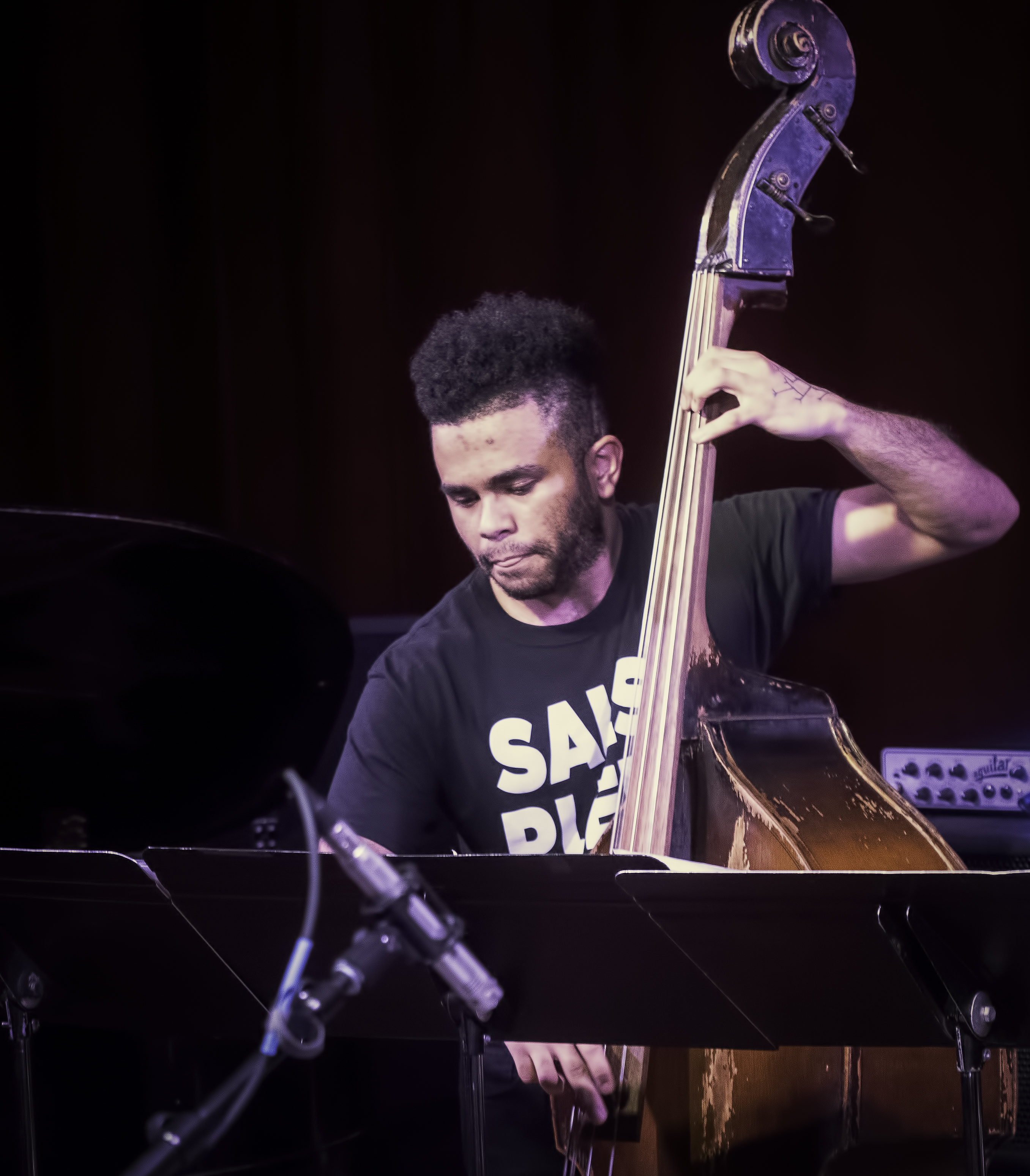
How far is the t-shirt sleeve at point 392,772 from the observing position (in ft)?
5.94

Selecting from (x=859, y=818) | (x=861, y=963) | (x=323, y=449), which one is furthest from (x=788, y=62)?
(x=323, y=449)

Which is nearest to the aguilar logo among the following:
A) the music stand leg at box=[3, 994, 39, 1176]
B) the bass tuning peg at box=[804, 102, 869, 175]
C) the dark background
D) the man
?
the dark background

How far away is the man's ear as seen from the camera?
1946mm

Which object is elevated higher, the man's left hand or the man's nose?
the man's left hand

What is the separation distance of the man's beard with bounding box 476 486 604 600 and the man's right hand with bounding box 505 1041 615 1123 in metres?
0.66

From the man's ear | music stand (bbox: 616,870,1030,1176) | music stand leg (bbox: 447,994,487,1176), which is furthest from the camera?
the man's ear

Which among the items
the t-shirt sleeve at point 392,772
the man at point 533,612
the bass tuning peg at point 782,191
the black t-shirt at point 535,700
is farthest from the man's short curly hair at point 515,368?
the bass tuning peg at point 782,191

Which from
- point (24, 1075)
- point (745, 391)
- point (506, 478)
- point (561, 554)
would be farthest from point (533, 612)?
point (24, 1075)

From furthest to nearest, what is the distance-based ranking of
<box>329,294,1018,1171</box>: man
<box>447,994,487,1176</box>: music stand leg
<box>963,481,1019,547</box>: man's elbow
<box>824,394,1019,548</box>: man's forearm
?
<box>329,294,1018,1171</box>: man
<box>963,481,1019,547</box>: man's elbow
<box>824,394,1019,548</box>: man's forearm
<box>447,994,487,1176</box>: music stand leg

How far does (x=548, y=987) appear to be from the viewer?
3.95 feet

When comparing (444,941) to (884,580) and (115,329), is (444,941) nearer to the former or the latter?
(884,580)

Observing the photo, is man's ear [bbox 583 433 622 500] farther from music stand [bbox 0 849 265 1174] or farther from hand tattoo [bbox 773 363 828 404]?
music stand [bbox 0 849 265 1174]

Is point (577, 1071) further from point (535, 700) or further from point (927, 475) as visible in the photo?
point (927, 475)

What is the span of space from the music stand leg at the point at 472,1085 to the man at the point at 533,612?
20.3 inches
